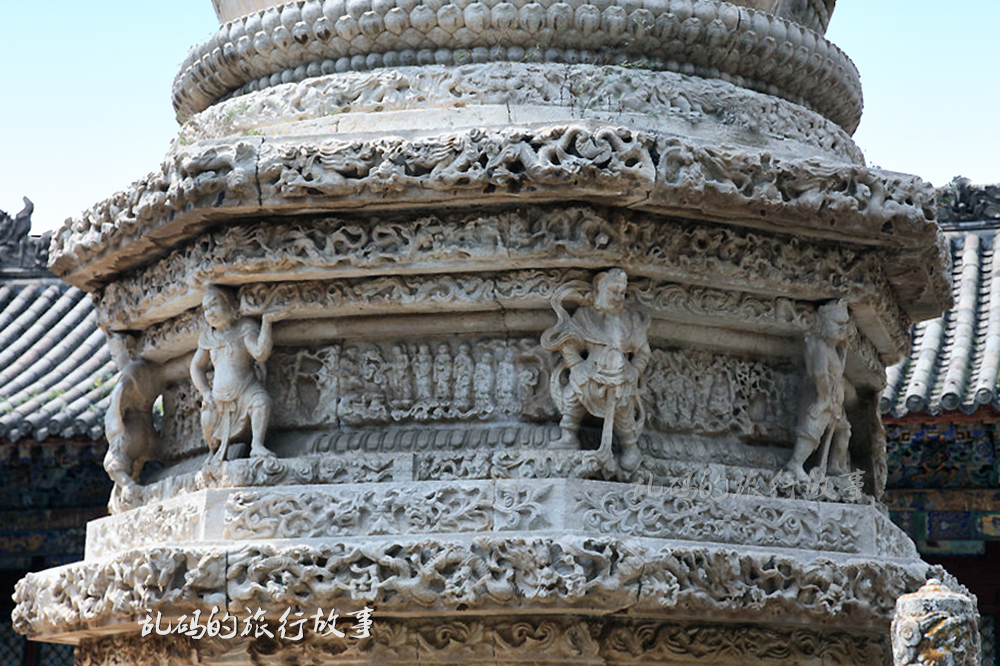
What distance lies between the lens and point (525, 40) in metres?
6.35

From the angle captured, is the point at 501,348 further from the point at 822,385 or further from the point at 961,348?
the point at 961,348

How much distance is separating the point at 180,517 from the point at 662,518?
5.95 ft

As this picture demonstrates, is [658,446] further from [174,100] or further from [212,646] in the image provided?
[174,100]

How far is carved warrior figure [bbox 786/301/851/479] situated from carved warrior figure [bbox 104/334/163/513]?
2711mm

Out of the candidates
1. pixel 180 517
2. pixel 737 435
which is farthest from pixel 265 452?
pixel 737 435

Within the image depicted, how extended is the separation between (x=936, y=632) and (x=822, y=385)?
150 cm

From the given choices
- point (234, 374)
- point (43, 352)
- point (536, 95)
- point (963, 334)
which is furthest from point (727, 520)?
point (43, 352)

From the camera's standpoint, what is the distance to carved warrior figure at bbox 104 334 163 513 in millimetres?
6621

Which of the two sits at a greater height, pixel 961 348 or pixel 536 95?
pixel 961 348

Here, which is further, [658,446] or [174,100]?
[174,100]

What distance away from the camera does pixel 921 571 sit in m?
6.01

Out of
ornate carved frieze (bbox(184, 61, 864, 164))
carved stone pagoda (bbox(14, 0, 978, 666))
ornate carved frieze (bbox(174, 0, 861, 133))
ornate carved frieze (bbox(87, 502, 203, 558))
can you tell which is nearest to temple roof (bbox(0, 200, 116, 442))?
ornate carved frieze (bbox(87, 502, 203, 558))

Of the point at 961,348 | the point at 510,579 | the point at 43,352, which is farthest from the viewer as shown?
the point at 43,352

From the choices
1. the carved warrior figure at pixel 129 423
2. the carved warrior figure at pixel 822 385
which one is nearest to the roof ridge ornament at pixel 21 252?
the carved warrior figure at pixel 129 423
